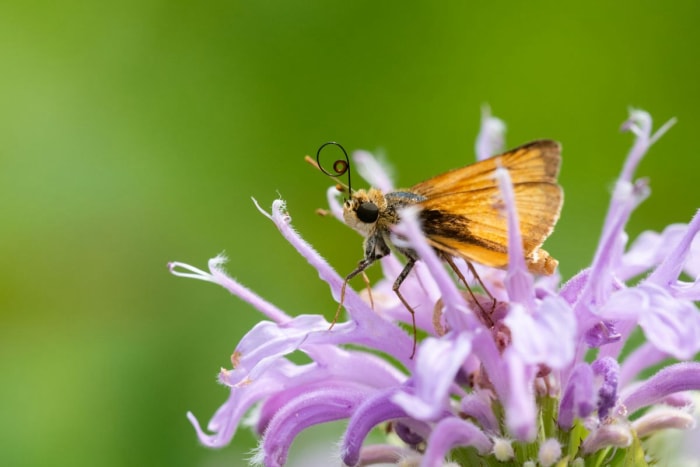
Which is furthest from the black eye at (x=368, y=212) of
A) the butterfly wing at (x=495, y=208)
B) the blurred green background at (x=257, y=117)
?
the blurred green background at (x=257, y=117)

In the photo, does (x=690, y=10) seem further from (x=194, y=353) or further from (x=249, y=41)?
(x=194, y=353)

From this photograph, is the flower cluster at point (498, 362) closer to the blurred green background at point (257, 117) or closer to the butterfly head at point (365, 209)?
the butterfly head at point (365, 209)

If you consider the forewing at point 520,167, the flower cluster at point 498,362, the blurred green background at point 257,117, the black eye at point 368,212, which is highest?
the blurred green background at point 257,117

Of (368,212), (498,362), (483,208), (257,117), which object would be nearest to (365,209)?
(368,212)

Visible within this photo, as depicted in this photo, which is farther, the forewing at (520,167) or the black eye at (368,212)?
the black eye at (368,212)

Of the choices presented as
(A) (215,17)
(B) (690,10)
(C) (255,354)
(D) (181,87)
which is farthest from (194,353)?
(B) (690,10)

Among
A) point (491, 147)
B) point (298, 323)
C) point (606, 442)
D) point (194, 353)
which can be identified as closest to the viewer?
point (606, 442)

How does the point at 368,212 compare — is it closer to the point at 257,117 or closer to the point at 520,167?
the point at 520,167
